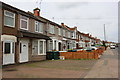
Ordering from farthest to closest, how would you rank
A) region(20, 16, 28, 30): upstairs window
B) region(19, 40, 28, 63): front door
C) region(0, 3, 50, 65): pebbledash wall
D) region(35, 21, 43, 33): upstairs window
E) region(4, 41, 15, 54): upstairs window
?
region(35, 21, 43, 33): upstairs window → region(20, 16, 28, 30): upstairs window → region(19, 40, 28, 63): front door → region(4, 41, 15, 54): upstairs window → region(0, 3, 50, 65): pebbledash wall

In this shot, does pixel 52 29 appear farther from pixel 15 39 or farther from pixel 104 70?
pixel 104 70

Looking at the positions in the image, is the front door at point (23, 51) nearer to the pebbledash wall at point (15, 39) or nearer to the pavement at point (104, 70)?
the pebbledash wall at point (15, 39)

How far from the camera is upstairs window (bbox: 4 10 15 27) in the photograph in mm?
13312

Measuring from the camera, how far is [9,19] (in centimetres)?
1386

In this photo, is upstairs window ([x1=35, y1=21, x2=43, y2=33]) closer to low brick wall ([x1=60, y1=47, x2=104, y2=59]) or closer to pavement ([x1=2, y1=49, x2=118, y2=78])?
low brick wall ([x1=60, y1=47, x2=104, y2=59])

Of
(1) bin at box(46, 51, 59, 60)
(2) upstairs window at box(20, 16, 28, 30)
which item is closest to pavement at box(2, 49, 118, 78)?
(2) upstairs window at box(20, 16, 28, 30)

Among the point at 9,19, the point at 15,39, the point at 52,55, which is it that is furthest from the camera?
the point at 52,55

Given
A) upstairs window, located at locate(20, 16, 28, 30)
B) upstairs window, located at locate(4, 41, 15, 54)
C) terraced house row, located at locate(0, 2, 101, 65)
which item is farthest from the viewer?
upstairs window, located at locate(20, 16, 28, 30)

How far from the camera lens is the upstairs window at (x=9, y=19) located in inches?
524

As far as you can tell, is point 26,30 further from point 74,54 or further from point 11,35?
point 74,54

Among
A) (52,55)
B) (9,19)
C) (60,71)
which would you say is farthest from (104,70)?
(52,55)

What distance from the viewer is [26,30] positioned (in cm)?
1638

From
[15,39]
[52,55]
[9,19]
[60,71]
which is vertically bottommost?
[60,71]

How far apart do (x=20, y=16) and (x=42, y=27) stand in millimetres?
5166
